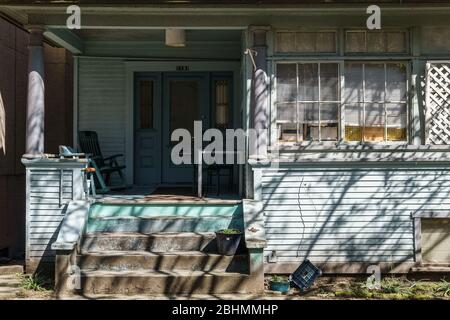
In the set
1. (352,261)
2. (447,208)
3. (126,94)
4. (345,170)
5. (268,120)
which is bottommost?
(352,261)

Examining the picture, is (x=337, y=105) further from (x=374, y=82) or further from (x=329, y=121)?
(x=374, y=82)

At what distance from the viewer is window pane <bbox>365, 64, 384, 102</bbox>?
25.1 ft

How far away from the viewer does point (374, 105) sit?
7.67m

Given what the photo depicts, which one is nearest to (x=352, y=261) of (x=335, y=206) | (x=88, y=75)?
(x=335, y=206)

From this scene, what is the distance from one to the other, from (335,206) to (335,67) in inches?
82.4

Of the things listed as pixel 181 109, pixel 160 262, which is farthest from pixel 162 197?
pixel 181 109

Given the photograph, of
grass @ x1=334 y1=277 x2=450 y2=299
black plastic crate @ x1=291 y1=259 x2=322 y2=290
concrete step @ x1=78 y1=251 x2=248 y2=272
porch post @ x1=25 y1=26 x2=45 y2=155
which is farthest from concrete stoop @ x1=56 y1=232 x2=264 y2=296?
porch post @ x1=25 y1=26 x2=45 y2=155

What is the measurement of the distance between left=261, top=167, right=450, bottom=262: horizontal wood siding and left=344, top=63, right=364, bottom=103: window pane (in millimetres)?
1105

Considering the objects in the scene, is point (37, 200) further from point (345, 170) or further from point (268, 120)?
point (345, 170)

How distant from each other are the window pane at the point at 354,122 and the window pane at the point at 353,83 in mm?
123

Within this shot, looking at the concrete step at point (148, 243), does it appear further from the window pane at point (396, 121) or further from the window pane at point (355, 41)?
the window pane at point (355, 41)

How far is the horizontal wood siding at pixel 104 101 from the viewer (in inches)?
391

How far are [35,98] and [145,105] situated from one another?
2.95 m

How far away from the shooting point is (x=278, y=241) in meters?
7.43
